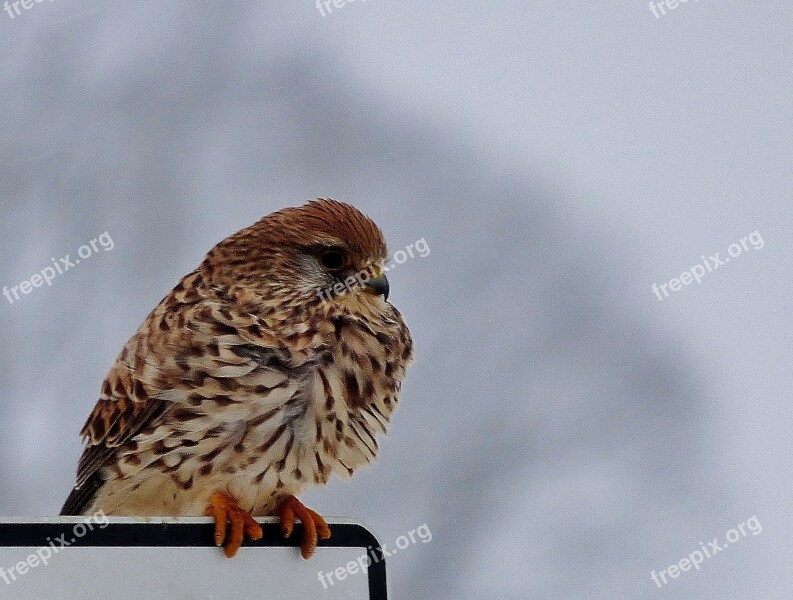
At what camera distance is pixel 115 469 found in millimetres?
2535

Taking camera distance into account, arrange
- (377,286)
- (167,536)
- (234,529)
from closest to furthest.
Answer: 1. (167,536)
2. (234,529)
3. (377,286)

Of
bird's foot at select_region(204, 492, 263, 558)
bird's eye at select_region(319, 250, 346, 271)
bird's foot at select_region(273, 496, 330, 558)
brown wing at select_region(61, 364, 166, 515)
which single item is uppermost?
bird's eye at select_region(319, 250, 346, 271)

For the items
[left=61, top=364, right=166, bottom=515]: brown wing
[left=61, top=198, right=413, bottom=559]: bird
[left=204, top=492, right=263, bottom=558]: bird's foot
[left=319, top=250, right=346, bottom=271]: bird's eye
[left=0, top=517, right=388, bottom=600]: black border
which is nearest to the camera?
[left=0, top=517, right=388, bottom=600]: black border

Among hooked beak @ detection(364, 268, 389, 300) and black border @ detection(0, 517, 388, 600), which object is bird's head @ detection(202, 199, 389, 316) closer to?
hooked beak @ detection(364, 268, 389, 300)

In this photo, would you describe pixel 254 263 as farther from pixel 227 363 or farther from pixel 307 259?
pixel 227 363

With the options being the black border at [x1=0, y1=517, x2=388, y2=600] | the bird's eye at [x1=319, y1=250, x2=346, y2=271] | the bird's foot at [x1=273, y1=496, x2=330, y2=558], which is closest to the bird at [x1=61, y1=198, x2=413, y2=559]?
the bird's eye at [x1=319, y1=250, x2=346, y2=271]

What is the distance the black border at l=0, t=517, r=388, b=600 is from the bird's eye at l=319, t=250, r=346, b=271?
965mm

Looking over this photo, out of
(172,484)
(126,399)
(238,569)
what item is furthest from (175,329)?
(238,569)

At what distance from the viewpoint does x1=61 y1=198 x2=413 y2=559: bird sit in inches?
89.7

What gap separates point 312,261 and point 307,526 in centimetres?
102

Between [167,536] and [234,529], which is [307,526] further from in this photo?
[167,536]

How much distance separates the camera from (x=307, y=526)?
5.57ft

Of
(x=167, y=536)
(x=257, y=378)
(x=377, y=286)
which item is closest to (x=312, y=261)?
(x=377, y=286)

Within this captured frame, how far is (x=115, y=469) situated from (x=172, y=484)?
24cm
